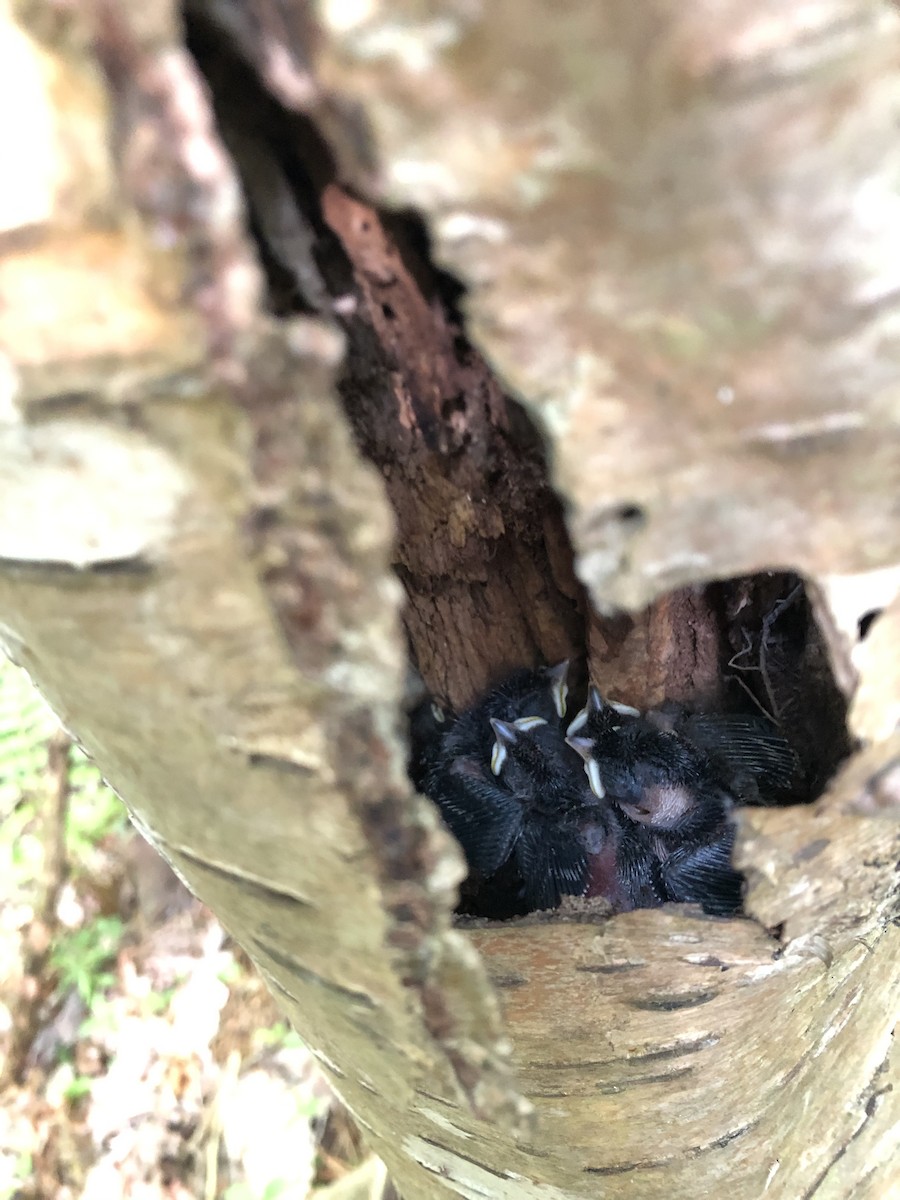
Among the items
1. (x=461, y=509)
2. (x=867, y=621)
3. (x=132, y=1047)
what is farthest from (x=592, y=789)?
(x=132, y=1047)

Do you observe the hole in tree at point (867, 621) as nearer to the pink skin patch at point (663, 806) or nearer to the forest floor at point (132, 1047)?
the pink skin patch at point (663, 806)

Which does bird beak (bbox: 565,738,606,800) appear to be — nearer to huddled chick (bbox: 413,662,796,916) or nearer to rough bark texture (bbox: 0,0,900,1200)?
huddled chick (bbox: 413,662,796,916)

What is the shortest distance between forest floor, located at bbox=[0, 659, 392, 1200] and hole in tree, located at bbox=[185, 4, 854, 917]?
1.42 m

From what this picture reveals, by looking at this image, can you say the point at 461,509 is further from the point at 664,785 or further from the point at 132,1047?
the point at 132,1047

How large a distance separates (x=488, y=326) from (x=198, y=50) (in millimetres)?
114

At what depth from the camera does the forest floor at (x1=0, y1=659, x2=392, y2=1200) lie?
189cm

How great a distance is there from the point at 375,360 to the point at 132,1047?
6.97 ft

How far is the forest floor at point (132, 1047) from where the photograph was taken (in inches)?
74.4

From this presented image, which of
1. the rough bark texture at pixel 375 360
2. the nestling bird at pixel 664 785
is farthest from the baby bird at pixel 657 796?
the rough bark texture at pixel 375 360

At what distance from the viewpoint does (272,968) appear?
521 mm

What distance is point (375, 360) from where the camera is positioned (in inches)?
18.3

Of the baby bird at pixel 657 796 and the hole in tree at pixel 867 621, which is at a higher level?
the hole in tree at pixel 867 621

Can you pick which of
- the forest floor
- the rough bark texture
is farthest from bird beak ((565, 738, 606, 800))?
the forest floor

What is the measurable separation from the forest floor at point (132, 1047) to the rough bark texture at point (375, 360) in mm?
1729
